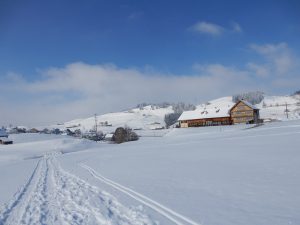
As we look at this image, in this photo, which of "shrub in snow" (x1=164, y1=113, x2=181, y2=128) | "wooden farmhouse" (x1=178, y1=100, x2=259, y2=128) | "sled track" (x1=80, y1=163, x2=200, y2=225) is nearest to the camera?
"sled track" (x1=80, y1=163, x2=200, y2=225)

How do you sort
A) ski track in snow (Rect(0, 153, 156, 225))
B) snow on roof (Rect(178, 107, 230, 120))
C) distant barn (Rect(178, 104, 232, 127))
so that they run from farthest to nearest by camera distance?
snow on roof (Rect(178, 107, 230, 120)) → distant barn (Rect(178, 104, 232, 127)) → ski track in snow (Rect(0, 153, 156, 225))

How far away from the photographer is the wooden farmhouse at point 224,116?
335 ft

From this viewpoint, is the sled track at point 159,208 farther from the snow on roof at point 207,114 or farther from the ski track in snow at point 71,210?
the snow on roof at point 207,114

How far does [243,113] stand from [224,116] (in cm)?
671

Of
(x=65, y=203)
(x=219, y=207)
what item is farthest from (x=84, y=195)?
(x=219, y=207)

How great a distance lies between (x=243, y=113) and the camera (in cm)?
10275

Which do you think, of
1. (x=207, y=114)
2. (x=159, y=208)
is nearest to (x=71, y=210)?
(x=159, y=208)

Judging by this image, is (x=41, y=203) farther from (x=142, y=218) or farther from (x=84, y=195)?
(x=142, y=218)

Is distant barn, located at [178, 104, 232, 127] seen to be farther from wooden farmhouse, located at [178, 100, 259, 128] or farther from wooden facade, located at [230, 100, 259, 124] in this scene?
wooden facade, located at [230, 100, 259, 124]

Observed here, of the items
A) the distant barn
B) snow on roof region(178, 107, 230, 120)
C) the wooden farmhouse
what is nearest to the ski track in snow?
the wooden farmhouse

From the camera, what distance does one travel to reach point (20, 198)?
1567cm

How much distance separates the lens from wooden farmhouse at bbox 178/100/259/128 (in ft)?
335

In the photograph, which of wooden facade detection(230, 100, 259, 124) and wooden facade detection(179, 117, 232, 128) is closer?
wooden facade detection(230, 100, 259, 124)

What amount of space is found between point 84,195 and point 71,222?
5095 mm
